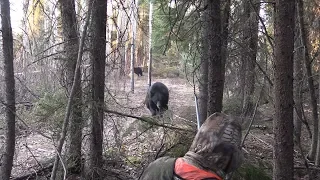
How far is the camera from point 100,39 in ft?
17.4

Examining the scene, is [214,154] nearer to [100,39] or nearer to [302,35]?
[100,39]

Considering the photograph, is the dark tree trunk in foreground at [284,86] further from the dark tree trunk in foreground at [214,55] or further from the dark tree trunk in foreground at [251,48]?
the dark tree trunk in foreground at [251,48]

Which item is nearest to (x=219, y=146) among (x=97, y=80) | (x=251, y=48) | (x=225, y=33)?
(x=97, y=80)

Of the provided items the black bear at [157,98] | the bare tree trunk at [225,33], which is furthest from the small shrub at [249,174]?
the black bear at [157,98]

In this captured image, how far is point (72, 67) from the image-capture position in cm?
561

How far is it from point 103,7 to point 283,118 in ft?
9.83

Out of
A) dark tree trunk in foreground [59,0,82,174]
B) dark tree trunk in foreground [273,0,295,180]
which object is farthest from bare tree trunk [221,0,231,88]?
dark tree trunk in foreground [59,0,82,174]

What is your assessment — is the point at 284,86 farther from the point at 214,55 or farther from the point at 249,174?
the point at 249,174

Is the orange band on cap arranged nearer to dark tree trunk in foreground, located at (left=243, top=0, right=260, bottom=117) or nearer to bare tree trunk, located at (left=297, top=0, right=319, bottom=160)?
bare tree trunk, located at (left=297, top=0, right=319, bottom=160)

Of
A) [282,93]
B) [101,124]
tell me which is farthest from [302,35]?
[101,124]

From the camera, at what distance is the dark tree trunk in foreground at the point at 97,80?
525 centimetres

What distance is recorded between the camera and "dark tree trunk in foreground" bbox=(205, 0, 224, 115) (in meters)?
4.92

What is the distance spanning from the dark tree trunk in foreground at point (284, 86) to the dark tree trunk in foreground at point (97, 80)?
97.6 inches

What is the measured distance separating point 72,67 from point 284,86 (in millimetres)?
3181
